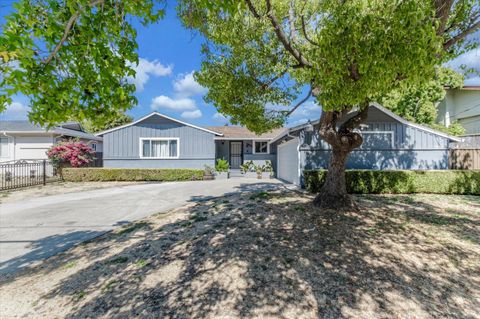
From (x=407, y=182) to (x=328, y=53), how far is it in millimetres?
9103

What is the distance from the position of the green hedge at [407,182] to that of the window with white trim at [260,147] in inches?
355

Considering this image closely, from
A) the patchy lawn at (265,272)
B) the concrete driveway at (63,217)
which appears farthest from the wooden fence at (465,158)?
the concrete driveway at (63,217)

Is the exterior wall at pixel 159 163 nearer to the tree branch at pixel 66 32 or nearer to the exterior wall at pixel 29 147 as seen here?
the exterior wall at pixel 29 147

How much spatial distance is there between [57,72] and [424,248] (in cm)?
635

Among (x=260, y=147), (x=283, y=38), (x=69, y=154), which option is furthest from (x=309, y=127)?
(x=69, y=154)

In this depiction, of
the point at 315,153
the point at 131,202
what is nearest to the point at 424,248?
the point at 315,153

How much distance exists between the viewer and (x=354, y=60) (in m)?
3.47

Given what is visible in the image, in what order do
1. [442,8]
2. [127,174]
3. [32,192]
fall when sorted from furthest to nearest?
1. [127,174]
2. [32,192]
3. [442,8]

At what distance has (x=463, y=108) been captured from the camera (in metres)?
20.1

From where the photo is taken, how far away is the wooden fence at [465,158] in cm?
1230

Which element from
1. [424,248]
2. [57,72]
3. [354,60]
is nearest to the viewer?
[57,72]

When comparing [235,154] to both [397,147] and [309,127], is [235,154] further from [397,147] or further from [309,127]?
[397,147]

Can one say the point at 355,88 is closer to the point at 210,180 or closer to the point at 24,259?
the point at 24,259

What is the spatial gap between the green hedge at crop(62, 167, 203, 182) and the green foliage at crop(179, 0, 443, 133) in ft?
28.2
